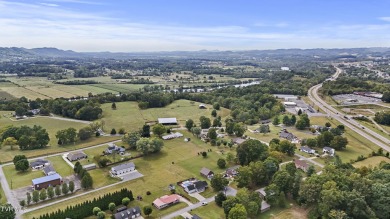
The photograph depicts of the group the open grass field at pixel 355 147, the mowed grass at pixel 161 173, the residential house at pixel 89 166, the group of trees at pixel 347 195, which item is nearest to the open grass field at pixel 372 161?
the open grass field at pixel 355 147

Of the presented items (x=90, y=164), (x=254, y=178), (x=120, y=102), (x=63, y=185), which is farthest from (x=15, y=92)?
(x=254, y=178)

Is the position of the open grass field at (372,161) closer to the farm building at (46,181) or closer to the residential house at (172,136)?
the residential house at (172,136)

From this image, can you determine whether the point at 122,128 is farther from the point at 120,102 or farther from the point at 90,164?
the point at 120,102

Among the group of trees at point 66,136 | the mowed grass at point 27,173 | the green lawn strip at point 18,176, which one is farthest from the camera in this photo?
the group of trees at point 66,136

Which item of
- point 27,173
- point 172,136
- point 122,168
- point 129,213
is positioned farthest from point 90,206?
point 172,136

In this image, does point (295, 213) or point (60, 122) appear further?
point (60, 122)

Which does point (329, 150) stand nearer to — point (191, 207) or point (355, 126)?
point (355, 126)

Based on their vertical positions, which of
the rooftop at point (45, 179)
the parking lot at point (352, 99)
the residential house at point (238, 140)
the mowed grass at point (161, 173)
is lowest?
the mowed grass at point (161, 173)

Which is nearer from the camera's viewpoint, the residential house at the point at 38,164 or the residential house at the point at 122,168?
the residential house at the point at 122,168
